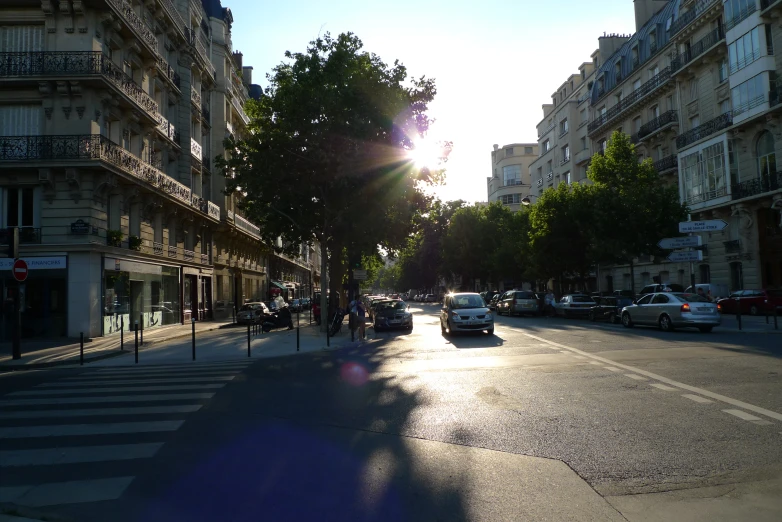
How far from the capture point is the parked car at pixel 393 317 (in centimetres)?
2466

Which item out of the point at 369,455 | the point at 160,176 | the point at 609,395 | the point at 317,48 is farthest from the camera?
the point at 160,176

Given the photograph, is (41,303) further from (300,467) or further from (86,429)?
(300,467)

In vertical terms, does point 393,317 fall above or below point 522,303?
below

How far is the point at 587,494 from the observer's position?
4531mm

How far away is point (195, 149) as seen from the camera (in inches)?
1399

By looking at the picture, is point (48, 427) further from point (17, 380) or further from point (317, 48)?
point (317, 48)

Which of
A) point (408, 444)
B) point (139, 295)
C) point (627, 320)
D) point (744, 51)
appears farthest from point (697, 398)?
point (744, 51)

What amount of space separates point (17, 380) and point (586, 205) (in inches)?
1213

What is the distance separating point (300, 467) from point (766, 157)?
111 feet

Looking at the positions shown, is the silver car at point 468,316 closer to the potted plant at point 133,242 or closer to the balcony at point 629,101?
the potted plant at point 133,242

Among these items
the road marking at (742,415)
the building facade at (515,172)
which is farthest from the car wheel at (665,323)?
the building facade at (515,172)

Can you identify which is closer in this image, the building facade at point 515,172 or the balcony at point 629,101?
the balcony at point 629,101

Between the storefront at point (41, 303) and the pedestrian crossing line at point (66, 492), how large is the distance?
2008cm

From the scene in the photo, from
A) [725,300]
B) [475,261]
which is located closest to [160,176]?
[725,300]
